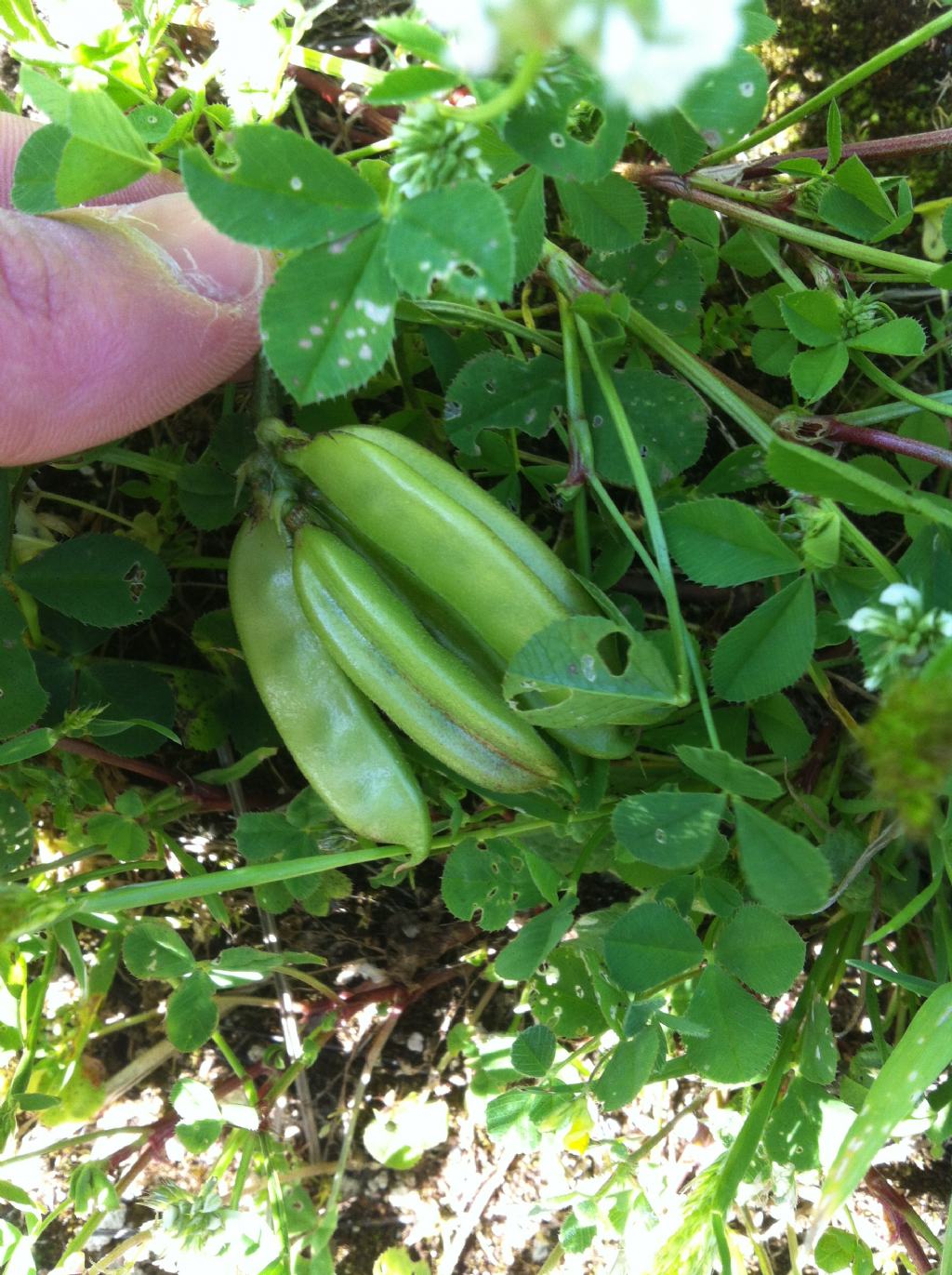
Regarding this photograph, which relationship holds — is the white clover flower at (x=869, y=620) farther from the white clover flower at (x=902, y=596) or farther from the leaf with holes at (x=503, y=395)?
the leaf with holes at (x=503, y=395)

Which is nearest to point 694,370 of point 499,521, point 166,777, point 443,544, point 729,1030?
point 499,521

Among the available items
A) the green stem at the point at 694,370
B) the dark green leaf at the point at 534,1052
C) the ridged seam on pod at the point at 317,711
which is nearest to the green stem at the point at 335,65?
the green stem at the point at 694,370

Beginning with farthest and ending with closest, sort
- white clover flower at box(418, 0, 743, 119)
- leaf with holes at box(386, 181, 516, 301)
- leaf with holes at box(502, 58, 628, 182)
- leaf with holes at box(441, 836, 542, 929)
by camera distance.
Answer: leaf with holes at box(441, 836, 542, 929) → leaf with holes at box(502, 58, 628, 182) → leaf with holes at box(386, 181, 516, 301) → white clover flower at box(418, 0, 743, 119)

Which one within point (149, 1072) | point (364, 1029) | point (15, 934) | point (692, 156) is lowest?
point (149, 1072)

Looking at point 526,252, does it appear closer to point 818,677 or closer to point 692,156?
point 692,156

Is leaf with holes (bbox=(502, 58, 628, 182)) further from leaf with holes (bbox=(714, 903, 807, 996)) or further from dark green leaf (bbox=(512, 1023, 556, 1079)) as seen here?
dark green leaf (bbox=(512, 1023, 556, 1079))

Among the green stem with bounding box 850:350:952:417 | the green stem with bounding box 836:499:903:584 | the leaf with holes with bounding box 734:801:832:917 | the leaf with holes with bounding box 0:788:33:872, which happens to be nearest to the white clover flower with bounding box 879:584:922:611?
the green stem with bounding box 836:499:903:584

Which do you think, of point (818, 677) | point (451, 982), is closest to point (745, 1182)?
point (451, 982)
